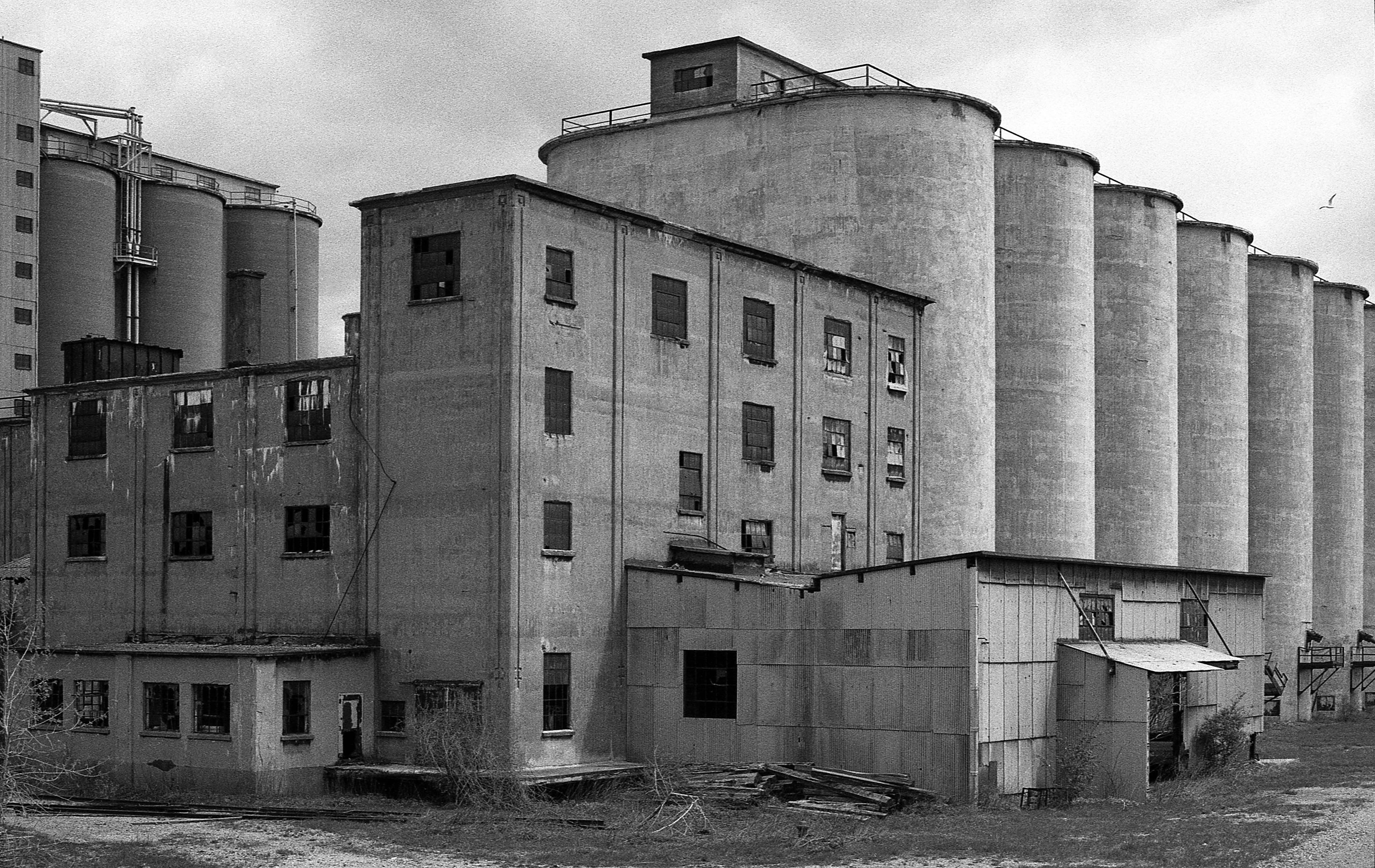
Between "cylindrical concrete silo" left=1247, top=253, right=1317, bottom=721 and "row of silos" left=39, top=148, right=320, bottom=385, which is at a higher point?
"row of silos" left=39, top=148, right=320, bottom=385

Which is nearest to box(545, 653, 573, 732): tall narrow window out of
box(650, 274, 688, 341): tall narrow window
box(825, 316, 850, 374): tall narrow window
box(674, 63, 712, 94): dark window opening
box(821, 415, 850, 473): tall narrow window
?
box(650, 274, 688, 341): tall narrow window

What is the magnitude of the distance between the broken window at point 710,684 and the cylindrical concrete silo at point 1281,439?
4840 centimetres

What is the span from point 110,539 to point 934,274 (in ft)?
88.4

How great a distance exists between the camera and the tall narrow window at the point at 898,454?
2053 inches

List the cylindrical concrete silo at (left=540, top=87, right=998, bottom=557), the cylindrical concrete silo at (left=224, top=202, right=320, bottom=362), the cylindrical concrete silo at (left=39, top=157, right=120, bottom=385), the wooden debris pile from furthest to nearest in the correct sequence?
1. the cylindrical concrete silo at (left=224, top=202, right=320, bottom=362)
2. the cylindrical concrete silo at (left=39, top=157, right=120, bottom=385)
3. the cylindrical concrete silo at (left=540, top=87, right=998, bottom=557)
4. the wooden debris pile

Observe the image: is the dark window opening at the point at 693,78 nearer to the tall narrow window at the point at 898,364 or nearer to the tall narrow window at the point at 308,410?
the tall narrow window at the point at 898,364

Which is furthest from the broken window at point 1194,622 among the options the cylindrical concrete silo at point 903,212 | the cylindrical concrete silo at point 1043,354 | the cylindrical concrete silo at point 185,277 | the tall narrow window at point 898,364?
the cylindrical concrete silo at point 185,277

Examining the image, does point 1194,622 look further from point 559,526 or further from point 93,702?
point 93,702

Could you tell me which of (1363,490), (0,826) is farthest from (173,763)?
(1363,490)

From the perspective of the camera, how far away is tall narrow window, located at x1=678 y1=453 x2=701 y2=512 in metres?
43.8

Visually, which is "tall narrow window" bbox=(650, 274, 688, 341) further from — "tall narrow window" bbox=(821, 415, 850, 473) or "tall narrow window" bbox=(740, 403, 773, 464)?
"tall narrow window" bbox=(821, 415, 850, 473)

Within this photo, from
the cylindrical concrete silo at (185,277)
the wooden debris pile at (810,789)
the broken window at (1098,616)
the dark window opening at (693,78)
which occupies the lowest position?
the wooden debris pile at (810,789)

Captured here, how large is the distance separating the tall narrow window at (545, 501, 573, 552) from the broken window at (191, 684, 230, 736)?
7944 millimetres

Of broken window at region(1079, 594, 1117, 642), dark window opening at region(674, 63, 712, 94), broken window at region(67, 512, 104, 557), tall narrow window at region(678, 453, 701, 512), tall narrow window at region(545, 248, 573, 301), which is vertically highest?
dark window opening at region(674, 63, 712, 94)
